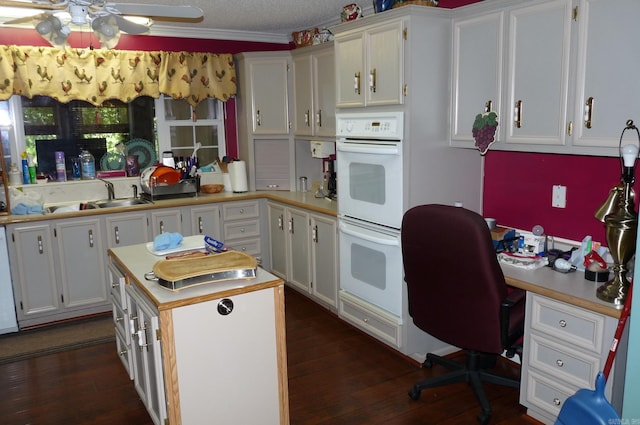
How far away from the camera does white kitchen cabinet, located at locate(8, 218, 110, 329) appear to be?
12.7 ft

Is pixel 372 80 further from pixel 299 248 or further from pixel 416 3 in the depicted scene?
pixel 299 248

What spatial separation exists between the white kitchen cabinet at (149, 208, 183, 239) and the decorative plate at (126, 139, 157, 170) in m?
0.76

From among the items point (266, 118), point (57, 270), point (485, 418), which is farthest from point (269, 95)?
point (485, 418)

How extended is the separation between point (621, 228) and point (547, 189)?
0.76 meters

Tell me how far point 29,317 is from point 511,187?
11.7 feet

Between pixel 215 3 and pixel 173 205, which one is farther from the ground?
pixel 215 3

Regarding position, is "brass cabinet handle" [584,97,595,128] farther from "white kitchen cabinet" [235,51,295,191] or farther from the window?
the window

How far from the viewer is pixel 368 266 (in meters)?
3.45

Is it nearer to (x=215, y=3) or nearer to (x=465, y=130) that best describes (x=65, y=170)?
(x=215, y=3)

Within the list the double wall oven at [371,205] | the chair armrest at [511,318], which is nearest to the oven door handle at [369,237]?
the double wall oven at [371,205]

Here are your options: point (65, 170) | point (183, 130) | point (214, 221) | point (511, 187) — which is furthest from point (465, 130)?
point (65, 170)

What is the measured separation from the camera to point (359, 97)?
134 inches

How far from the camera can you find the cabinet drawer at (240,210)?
472cm

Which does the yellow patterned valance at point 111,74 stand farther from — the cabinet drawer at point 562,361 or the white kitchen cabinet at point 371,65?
the cabinet drawer at point 562,361
